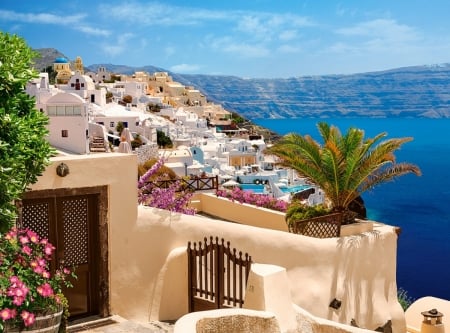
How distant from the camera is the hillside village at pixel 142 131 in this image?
44.2 m

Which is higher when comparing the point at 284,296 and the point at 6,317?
the point at 6,317

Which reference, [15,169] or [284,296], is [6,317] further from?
[284,296]

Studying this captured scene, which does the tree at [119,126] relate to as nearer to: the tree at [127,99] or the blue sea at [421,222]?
the blue sea at [421,222]

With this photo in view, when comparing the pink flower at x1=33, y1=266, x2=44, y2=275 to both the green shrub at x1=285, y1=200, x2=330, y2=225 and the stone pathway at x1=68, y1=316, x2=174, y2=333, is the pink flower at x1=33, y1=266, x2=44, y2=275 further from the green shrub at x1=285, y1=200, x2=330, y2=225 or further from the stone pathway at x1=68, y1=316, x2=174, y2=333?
the green shrub at x1=285, y1=200, x2=330, y2=225

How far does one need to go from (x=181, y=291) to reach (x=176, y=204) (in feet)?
6.98

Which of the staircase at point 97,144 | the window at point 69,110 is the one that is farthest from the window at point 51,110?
the staircase at point 97,144

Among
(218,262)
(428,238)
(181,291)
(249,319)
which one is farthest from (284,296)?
(428,238)

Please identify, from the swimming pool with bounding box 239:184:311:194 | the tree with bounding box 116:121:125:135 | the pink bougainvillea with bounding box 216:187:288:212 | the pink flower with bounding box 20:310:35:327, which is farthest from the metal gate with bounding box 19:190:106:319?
the tree with bounding box 116:121:125:135

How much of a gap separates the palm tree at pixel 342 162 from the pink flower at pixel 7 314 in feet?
24.1

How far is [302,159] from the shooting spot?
1192 cm

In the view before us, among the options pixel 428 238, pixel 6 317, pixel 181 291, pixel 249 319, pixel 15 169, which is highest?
pixel 15 169

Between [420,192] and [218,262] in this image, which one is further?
[420,192]

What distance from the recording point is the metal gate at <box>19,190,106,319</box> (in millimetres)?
8508

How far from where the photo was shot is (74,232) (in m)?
8.84
